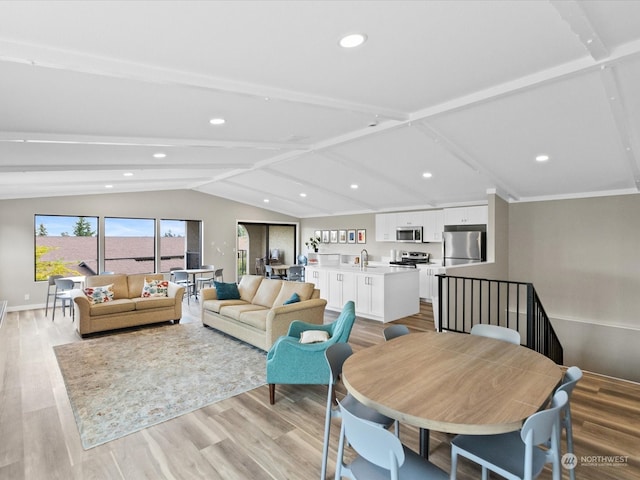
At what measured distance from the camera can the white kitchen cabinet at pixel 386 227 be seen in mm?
8758

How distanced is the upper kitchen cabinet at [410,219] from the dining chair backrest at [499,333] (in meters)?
5.62

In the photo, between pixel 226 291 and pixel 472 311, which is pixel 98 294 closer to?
pixel 226 291

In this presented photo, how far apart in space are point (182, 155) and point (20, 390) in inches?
124

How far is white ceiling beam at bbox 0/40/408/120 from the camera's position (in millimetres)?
1741

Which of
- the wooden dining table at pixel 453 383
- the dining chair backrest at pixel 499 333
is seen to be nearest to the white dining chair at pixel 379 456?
the wooden dining table at pixel 453 383

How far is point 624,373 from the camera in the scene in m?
5.57

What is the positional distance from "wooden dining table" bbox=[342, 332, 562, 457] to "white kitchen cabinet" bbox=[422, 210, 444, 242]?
5621mm

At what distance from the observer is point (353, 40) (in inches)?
80.7

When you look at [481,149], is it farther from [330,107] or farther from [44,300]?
[44,300]

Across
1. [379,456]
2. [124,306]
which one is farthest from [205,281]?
[379,456]

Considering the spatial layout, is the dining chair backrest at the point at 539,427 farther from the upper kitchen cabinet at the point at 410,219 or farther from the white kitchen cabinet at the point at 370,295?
the upper kitchen cabinet at the point at 410,219

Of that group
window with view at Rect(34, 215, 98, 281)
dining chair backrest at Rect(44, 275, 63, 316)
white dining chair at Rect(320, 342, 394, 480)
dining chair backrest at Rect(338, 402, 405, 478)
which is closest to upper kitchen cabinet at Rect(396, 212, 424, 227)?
white dining chair at Rect(320, 342, 394, 480)

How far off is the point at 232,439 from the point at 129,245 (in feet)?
24.1

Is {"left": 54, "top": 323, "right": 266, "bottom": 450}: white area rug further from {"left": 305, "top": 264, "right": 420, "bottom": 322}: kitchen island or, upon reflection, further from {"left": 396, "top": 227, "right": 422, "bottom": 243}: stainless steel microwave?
{"left": 396, "top": 227, "right": 422, "bottom": 243}: stainless steel microwave
